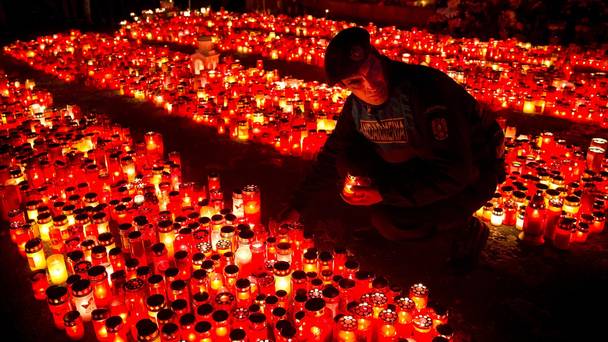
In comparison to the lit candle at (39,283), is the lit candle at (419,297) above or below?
above

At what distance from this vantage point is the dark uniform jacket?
8.36 ft

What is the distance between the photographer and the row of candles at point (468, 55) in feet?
21.5

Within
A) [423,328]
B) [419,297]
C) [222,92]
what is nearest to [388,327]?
[423,328]

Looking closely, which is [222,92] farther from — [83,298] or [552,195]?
[552,195]

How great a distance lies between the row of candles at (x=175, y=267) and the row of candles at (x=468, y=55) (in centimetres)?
458

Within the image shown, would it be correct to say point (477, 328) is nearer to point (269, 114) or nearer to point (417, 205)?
point (417, 205)

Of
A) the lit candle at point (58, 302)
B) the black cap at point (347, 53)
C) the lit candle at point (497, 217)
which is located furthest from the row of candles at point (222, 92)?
the lit candle at point (58, 302)

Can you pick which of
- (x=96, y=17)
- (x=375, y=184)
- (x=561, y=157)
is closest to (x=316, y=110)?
(x=561, y=157)

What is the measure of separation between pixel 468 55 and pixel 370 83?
25.0 ft

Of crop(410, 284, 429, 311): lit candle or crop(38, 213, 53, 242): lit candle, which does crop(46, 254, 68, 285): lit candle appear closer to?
crop(38, 213, 53, 242): lit candle

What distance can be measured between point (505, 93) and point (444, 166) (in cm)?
487

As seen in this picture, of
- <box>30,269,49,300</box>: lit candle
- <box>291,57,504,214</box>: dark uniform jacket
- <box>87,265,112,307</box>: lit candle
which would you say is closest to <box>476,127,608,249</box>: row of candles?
<box>291,57,504,214</box>: dark uniform jacket

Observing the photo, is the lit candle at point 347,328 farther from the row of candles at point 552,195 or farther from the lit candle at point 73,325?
the row of candles at point 552,195

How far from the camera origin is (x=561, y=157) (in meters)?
4.73
